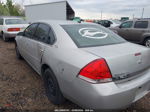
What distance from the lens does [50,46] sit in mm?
2264

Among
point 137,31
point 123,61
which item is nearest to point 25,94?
point 123,61

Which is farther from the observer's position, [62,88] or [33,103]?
[33,103]

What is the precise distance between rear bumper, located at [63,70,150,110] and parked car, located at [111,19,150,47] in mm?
5733

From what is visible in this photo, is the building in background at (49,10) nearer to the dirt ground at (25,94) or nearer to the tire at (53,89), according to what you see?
the dirt ground at (25,94)

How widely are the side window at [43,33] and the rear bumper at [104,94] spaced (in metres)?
1.19

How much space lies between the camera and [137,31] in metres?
6.99

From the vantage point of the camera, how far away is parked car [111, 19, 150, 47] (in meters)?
6.57

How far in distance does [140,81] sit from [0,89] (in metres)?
2.84

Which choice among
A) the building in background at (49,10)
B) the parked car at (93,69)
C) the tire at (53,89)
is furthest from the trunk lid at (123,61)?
the building in background at (49,10)

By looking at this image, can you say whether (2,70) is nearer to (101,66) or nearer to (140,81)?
(101,66)

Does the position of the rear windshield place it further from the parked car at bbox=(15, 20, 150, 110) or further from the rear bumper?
the rear bumper

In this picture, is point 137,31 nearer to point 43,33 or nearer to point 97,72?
point 43,33

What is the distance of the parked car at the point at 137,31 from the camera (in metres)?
6.57

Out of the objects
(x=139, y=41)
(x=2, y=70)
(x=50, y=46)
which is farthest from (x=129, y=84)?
(x=139, y=41)
